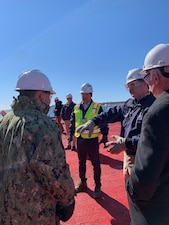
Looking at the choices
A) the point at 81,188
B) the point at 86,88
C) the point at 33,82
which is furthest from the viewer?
the point at 86,88

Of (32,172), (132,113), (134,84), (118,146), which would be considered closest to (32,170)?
(32,172)

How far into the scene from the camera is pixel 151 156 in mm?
1560

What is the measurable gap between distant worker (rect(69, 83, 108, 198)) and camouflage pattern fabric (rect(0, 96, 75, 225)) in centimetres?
266

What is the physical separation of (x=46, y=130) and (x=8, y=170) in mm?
457

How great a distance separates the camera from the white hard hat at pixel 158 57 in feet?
6.00

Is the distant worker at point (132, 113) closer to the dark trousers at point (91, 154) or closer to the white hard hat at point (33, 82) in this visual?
the white hard hat at point (33, 82)

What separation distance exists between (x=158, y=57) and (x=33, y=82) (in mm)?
1063

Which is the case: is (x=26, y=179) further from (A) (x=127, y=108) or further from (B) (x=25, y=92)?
(A) (x=127, y=108)

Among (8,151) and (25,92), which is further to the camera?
(25,92)

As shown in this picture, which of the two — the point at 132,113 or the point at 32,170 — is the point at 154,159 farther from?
the point at 132,113

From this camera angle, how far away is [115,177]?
545 centimetres

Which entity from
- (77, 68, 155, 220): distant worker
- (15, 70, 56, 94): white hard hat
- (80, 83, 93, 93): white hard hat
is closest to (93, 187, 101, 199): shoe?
(77, 68, 155, 220): distant worker

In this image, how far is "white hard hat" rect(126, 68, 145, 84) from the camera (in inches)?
125

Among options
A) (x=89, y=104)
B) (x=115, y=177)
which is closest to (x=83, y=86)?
(x=89, y=104)
